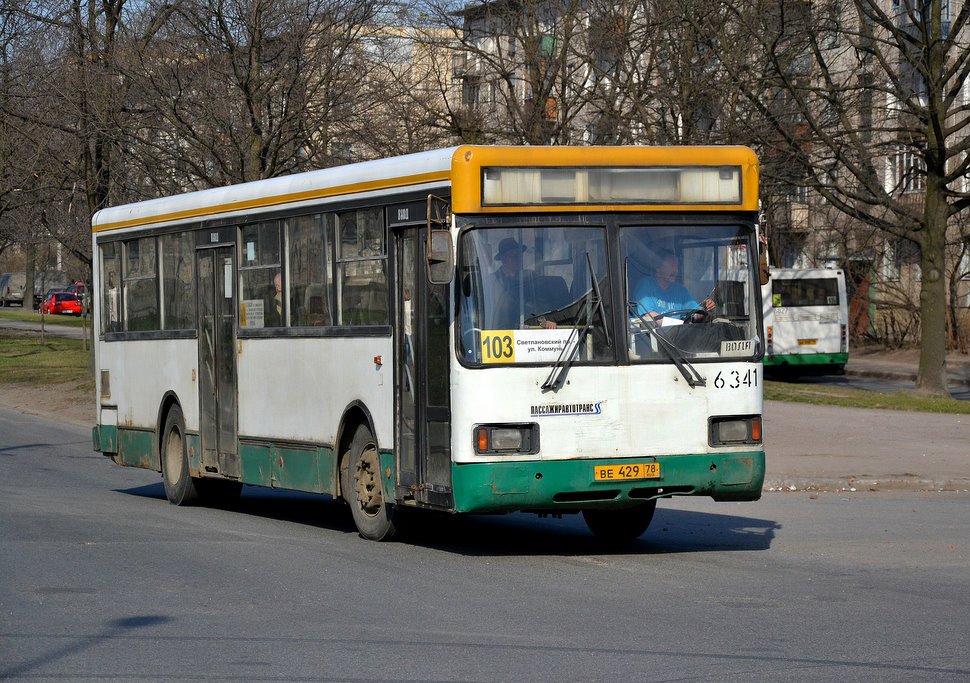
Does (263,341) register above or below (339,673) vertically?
above

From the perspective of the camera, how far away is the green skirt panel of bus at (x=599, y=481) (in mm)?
10016

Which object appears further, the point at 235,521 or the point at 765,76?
the point at 765,76

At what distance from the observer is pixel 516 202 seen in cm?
1024

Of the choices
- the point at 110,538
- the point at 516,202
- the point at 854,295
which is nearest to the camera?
the point at 516,202

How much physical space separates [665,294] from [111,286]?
8.22 metres

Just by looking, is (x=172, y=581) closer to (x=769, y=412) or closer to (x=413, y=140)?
(x=769, y=412)

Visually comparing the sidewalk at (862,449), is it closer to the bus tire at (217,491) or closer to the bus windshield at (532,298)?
the bus tire at (217,491)

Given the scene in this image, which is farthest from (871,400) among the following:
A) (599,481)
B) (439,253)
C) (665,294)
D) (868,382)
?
(439,253)

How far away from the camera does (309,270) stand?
1241cm

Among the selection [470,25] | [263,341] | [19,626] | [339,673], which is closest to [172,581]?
[19,626]

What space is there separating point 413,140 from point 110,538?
57.8 ft

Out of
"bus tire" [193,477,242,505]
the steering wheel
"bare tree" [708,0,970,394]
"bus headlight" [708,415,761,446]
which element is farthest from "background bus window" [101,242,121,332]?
"bare tree" [708,0,970,394]

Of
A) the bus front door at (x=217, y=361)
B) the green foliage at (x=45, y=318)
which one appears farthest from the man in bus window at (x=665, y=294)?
the green foliage at (x=45, y=318)

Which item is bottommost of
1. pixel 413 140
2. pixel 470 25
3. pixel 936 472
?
pixel 936 472
